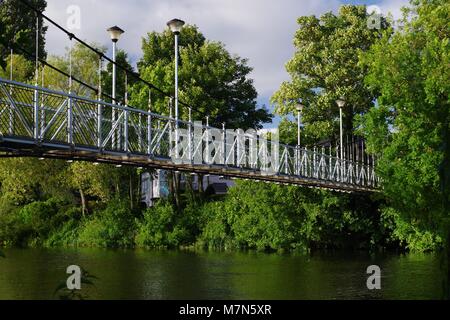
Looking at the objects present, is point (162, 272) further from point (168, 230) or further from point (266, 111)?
point (266, 111)

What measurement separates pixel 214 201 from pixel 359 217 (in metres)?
9.34

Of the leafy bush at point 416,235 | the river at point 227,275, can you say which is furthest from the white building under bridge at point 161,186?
the leafy bush at point 416,235

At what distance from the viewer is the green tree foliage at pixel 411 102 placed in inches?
818

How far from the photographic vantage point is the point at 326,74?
131 ft

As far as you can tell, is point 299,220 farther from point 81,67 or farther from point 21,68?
point 21,68

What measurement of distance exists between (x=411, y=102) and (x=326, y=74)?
1824cm

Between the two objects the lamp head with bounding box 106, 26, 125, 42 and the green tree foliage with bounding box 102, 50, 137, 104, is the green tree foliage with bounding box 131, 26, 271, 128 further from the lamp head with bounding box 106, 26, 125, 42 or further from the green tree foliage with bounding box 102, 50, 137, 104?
the lamp head with bounding box 106, 26, 125, 42

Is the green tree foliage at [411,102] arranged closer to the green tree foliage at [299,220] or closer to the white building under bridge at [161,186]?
the green tree foliage at [299,220]

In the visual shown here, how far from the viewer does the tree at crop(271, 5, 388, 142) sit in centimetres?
3906

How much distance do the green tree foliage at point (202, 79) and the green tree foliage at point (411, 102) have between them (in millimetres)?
13583

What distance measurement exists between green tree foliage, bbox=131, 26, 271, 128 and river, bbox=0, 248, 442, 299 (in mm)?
10799

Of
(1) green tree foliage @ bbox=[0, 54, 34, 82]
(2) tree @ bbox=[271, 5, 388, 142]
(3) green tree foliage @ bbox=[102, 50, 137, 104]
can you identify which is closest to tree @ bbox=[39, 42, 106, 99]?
(3) green tree foliage @ bbox=[102, 50, 137, 104]
